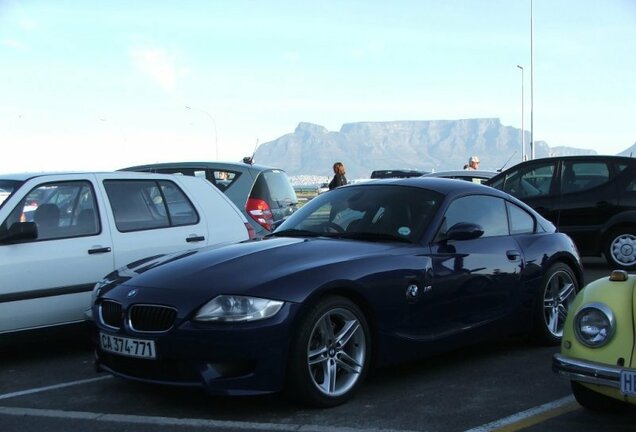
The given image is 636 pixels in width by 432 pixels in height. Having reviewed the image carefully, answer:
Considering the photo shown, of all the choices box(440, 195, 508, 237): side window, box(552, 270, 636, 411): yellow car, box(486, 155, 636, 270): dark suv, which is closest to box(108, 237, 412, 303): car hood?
box(440, 195, 508, 237): side window

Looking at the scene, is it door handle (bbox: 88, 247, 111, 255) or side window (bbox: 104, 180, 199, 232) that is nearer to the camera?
door handle (bbox: 88, 247, 111, 255)

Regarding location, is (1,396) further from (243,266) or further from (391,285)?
(391,285)

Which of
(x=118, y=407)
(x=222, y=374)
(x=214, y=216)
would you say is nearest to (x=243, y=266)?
(x=222, y=374)

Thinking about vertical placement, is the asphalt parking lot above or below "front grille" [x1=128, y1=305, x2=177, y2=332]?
below

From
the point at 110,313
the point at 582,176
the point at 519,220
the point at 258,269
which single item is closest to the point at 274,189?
the point at 582,176

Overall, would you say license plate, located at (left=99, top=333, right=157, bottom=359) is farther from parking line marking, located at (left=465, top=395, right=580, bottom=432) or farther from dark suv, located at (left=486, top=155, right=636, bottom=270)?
dark suv, located at (left=486, top=155, right=636, bottom=270)

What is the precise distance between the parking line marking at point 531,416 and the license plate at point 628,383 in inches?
26.4

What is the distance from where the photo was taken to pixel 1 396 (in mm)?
5211

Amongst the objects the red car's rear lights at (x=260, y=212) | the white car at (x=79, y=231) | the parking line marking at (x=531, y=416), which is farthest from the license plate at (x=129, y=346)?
the red car's rear lights at (x=260, y=212)

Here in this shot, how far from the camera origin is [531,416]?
4.51 metres

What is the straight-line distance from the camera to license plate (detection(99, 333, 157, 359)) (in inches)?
177

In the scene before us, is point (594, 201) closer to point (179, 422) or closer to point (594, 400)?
point (594, 400)

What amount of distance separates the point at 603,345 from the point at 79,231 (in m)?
4.19

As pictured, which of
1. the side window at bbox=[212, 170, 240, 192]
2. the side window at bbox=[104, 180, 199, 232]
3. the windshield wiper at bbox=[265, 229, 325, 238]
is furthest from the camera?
the side window at bbox=[212, 170, 240, 192]
